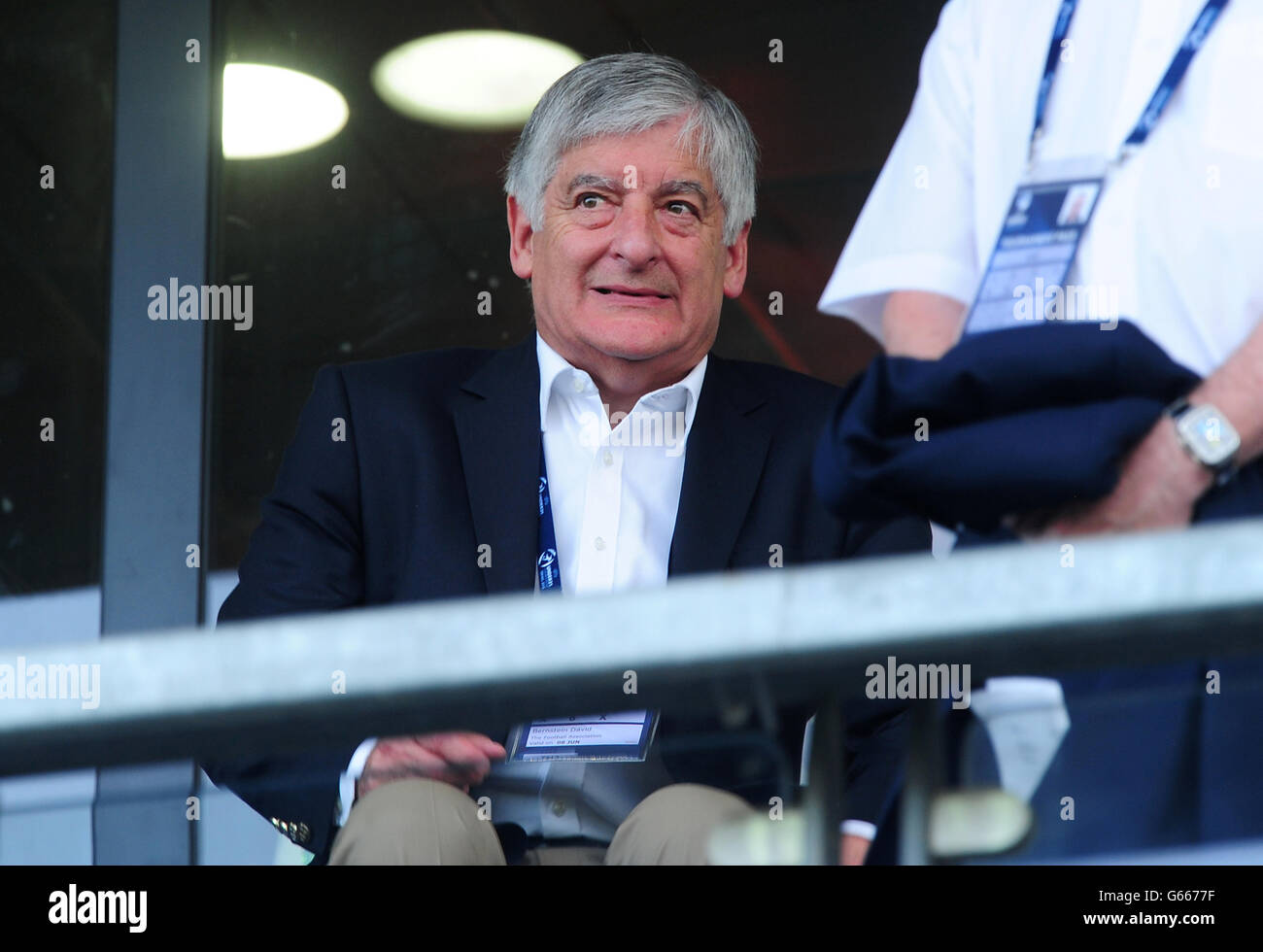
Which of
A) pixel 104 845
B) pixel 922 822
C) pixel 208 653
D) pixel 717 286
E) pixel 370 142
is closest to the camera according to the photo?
pixel 208 653

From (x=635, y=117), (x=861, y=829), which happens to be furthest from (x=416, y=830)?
(x=635, y=117)

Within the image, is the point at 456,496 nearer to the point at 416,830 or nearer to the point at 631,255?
the point at 631,255

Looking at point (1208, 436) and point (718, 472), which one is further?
point (718, 472)

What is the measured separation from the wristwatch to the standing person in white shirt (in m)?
0.10

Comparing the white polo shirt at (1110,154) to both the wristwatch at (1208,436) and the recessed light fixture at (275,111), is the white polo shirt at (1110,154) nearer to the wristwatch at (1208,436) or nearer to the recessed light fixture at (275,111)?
the wristwatch at (1208,436)

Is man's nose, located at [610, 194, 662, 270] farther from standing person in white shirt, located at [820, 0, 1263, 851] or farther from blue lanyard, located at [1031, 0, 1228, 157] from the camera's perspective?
blue lanyard, located at [1031, 0, 1228, 157]

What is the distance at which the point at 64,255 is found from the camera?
9.84ft

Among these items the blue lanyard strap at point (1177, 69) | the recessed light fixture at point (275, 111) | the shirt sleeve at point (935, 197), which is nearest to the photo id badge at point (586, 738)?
the shirt sleeve at point (935, 197)

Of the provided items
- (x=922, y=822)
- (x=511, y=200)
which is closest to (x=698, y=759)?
(x=922, y=822)

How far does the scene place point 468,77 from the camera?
3.22m

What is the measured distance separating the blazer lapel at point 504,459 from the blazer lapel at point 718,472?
18 centimetres

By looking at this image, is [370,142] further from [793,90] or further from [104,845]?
[104,845]

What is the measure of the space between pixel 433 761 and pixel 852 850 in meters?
0.27

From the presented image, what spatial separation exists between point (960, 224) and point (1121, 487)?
673 millimetres
